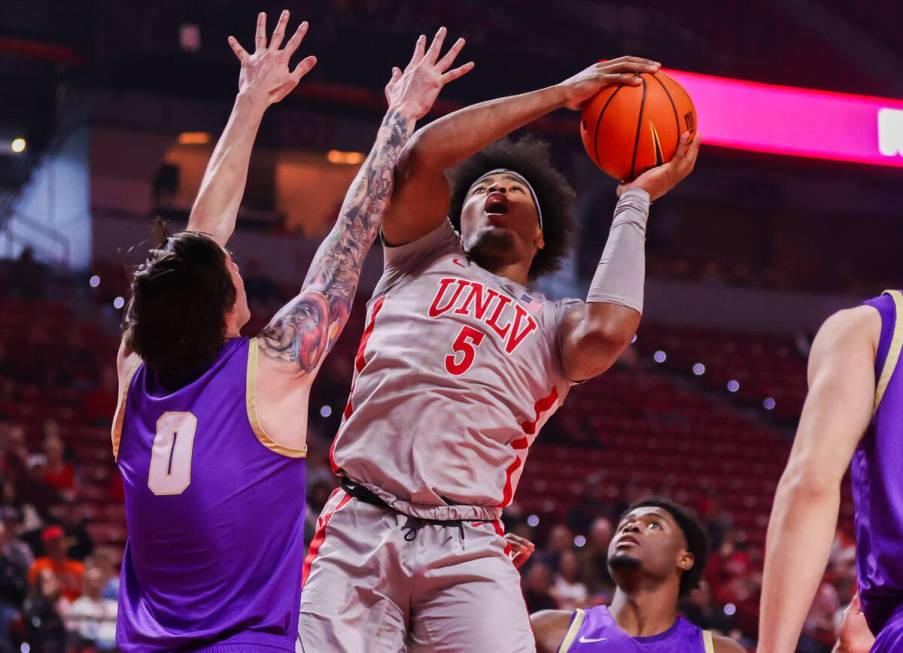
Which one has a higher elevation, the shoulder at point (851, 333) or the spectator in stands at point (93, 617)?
the shoulder at point (851, 333)

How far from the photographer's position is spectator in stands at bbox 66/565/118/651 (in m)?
7.68

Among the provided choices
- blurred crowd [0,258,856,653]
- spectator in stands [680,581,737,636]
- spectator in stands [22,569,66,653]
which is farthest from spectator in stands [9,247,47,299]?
spectator in stands [680,581,737,636]

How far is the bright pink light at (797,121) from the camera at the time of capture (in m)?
10.1

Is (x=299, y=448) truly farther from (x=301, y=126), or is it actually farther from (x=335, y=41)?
(x=301, y=126)

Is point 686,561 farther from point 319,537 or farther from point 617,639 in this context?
point 319,537

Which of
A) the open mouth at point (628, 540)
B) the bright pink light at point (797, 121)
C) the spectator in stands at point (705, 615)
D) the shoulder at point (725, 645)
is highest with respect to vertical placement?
the bright pink light at point (797, 121)

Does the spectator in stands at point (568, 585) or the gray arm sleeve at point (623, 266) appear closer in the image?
the gray arm sleeve at point (623, 266)

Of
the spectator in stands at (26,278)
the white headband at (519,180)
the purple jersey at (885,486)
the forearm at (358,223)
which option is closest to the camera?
the purple jersey at (885,486)

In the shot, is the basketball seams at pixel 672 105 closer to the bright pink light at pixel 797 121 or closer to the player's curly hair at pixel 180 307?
the player's curly hair at pixel 180 307

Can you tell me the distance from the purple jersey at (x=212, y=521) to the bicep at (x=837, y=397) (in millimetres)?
1135

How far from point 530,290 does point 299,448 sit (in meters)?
1.34

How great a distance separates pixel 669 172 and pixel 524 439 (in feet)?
2.86

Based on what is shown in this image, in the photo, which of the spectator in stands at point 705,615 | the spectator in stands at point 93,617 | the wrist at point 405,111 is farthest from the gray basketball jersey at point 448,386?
the spectator in stands at point 705,615

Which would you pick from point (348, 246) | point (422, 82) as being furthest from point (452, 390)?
point (422, 82)
